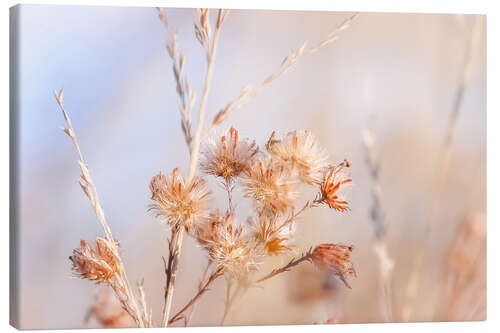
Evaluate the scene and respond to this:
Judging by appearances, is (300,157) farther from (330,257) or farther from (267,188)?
(330,257)

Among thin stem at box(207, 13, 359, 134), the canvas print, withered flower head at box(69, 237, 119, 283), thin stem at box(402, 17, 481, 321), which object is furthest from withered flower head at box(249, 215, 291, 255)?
thin stem at box(402, 17, 481, 321)

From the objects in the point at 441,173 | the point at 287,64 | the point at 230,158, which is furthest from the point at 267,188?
the point at 441,173

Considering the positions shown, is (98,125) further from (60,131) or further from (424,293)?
(424,293)

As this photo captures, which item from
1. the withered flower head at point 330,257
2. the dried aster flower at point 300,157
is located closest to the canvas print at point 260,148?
the dried aster flower at point 300,157

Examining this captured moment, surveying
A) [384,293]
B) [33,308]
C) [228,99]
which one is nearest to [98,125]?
[228,99]

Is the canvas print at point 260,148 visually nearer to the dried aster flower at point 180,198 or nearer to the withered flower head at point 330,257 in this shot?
the dried aster flower at point 180,198

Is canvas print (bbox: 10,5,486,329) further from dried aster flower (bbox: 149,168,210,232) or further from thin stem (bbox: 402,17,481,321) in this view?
dried aster flower (bbox: 149,168,210,232)
